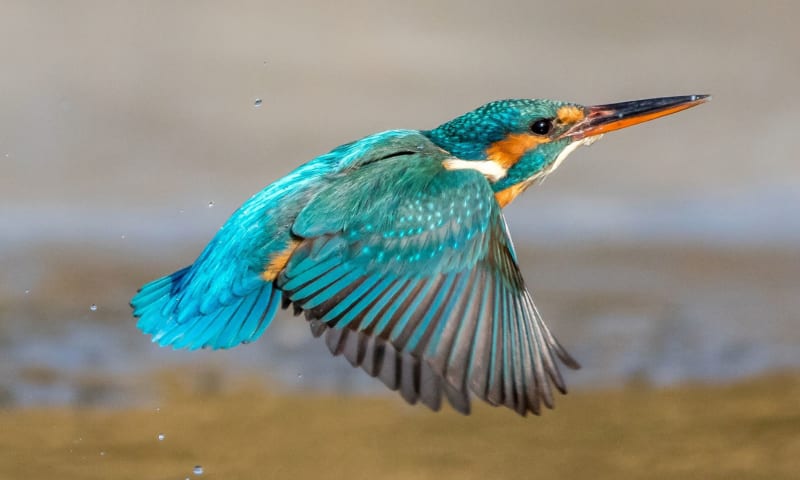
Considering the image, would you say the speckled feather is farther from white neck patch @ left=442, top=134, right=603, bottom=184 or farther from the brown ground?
the brown ground

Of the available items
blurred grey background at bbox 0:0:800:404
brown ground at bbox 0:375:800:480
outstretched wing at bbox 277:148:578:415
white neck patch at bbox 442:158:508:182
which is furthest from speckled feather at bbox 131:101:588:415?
blurred grey background at bbox 0:0:800:404

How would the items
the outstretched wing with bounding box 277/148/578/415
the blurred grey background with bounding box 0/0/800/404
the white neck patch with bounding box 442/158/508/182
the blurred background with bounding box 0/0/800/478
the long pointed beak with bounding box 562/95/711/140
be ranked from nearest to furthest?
the outstretched wing with bounding box 277/148/578/415, the white neck patch with bounding box 442/158/508/182, the long pointed beak with bounding box 562/95/711/140, the blurred background with bounding box 0/0/800/478, the blurred grey background with bounding box 0/0/800/404

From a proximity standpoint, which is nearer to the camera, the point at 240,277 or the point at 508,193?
the point at 240,277

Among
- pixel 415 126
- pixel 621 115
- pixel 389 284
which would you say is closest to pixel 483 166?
pixel 621 115

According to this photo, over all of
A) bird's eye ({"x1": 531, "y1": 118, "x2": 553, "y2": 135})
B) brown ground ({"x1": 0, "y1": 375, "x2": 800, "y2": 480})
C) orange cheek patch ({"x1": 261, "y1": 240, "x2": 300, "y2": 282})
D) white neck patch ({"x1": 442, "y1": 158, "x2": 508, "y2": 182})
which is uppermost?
bird's eye ({"x1": 531, "y1": 118, "x2": 553, "y2": 135})

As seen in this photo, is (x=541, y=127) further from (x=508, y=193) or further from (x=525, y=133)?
(x=508, y=193)

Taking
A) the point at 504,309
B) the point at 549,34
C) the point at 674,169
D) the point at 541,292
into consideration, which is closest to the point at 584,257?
the point at 541,292

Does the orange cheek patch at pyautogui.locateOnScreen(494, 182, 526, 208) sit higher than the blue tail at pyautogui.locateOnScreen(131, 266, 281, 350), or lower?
higher
